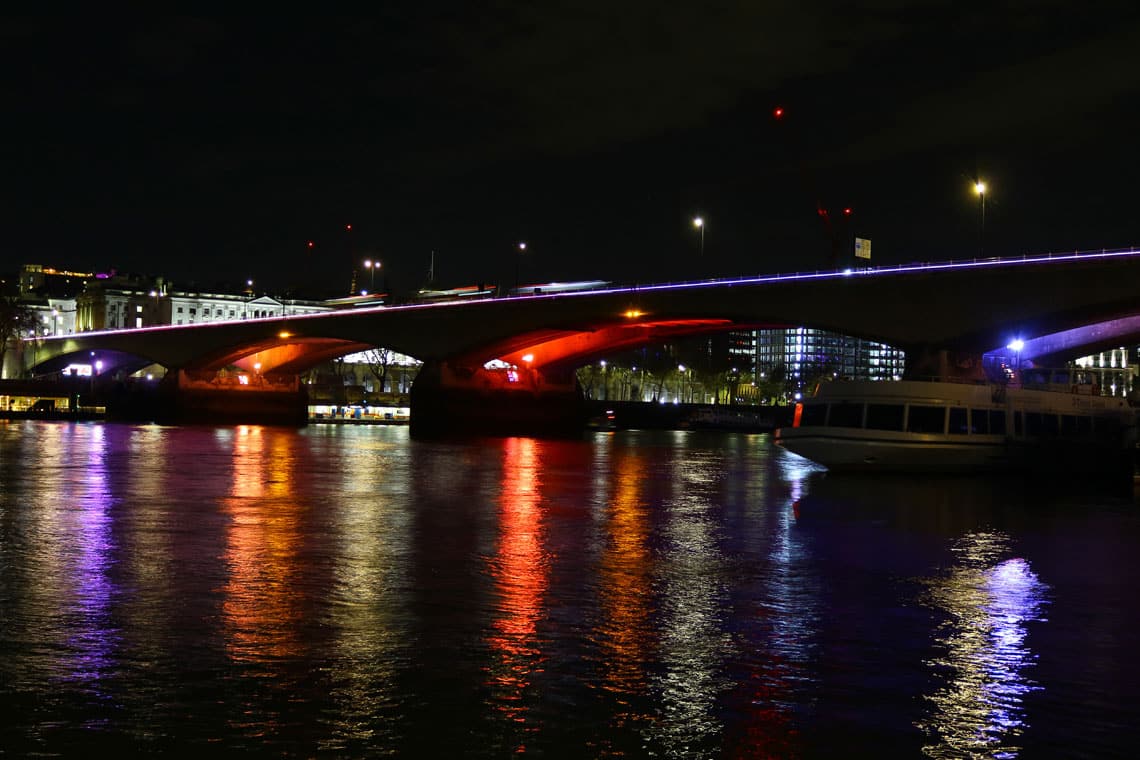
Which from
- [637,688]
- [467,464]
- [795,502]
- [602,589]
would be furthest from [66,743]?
[467,464]

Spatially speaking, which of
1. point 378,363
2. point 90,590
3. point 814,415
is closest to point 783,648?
point 90,590

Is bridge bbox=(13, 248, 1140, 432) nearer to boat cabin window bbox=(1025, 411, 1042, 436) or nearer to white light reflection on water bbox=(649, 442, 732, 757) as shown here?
boat cabin window bbox=(1025, 411, 1042, 436)

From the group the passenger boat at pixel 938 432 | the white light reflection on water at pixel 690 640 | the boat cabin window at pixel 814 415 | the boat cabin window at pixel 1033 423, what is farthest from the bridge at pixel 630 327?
the white light reflection on water at pixel 690 640

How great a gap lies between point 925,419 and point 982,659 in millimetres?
30941

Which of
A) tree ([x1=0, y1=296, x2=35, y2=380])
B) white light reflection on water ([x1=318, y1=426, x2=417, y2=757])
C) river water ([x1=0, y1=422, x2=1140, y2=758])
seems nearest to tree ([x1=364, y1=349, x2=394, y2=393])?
tree ([x1=0, y1=296, x2=35, y2=380])

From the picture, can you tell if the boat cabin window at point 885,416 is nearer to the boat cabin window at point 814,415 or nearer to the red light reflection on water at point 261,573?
the boat cabin window at point 814,415

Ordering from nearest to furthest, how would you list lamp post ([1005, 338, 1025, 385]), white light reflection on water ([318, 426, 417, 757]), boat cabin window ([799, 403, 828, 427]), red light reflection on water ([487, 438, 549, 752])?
white light reflection on water ([318, 426, 417, 757]), red light reflection on water ([487, 438, 549, 752]), boat cabin window ([799, 403, 828, 427]), lamp post ([1005, 338, 1025, 385])

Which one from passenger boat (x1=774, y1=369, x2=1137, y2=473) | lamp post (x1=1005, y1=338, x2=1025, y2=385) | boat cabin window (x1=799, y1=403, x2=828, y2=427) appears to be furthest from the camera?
lamp post (x1=1005, y1=338, x2=1025, y2=385)

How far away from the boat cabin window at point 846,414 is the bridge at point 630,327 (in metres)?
21.0

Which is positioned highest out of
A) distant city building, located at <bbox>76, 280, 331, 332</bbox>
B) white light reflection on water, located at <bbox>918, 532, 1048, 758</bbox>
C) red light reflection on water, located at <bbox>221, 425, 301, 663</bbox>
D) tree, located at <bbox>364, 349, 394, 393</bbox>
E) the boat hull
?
distant city building, located at <bbox>76, 280, 331, 332</bbox>

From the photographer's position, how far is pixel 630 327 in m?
90.4

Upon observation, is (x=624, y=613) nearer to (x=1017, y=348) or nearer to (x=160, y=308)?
(x=1017, y=348)

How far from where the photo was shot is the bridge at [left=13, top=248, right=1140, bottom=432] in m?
61.2

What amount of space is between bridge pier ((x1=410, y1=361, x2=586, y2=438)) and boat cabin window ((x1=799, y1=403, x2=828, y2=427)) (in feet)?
151
